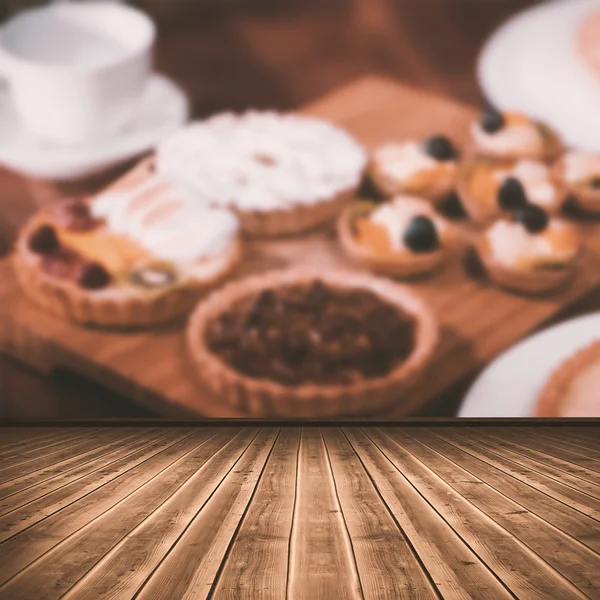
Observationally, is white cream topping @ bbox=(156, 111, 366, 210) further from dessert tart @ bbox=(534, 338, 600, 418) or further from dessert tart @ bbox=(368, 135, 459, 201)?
dessert tart @ bbox=(534, 338, 600, 418)

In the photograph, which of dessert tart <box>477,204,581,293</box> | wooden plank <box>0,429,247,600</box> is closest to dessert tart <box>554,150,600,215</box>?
dessert tart <box>477,204,581,293</box>

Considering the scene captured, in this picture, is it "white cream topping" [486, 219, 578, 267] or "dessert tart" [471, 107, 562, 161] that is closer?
"white cream topping" [486, 219, 578, 267]

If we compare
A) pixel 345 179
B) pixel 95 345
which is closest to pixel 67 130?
pixel 95 345

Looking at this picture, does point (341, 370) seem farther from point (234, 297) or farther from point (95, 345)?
point (95, 345)

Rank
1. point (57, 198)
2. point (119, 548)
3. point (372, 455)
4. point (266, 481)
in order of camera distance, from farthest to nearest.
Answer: point (57, 198) → point (372, 455) → point (266, 481) → point (119, 548)

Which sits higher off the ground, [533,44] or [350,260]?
[533,44]

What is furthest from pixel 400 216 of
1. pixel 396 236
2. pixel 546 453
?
pixel 546 453

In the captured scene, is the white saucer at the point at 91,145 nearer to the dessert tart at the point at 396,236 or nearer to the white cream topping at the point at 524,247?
the dessert tart at the point at 396,236
